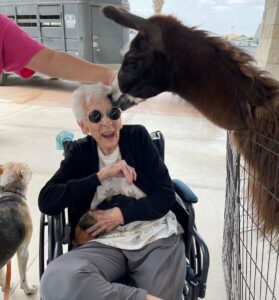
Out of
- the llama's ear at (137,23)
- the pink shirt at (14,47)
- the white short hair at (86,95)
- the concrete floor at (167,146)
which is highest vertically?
the llama's ear at (137,23)

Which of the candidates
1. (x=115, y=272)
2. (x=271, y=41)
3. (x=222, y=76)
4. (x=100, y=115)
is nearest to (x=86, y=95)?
(x=100, y=115)

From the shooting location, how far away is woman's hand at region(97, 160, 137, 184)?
49.3 inches

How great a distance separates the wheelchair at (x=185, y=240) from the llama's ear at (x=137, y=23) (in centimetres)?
64

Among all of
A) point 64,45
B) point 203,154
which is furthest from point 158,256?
point 64,45

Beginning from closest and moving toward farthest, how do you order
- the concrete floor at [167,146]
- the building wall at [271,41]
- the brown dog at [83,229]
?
the brown dog at [83,229]
the concrete floor at [167,146]
the building wall at [271,41]

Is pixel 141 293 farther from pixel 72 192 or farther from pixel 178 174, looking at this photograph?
pixel 178 174

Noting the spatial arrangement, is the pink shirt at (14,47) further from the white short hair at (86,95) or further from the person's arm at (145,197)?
the person's arm at (145,197)

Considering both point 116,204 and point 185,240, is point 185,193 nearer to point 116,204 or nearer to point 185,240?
point 185,240

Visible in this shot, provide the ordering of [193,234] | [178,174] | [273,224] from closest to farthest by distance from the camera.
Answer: [273,224]
[193,234]
[178,174]

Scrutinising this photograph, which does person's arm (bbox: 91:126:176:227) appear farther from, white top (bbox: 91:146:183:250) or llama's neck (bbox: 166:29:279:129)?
llama's neck (bbox: 166:29:279:129)

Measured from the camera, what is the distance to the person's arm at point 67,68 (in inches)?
49.2

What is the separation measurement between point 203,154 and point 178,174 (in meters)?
0.59

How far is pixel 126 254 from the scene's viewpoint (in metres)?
1.23

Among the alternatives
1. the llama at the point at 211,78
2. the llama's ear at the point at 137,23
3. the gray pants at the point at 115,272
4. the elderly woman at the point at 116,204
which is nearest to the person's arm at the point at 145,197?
the elderly woman at the point at 116,204
